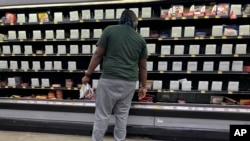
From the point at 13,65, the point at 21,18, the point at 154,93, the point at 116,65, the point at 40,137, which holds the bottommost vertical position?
the point at 40,137

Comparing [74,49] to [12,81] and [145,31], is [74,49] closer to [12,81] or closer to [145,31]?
[145,31]

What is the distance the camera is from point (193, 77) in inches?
130

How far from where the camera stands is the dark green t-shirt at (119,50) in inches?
86.2

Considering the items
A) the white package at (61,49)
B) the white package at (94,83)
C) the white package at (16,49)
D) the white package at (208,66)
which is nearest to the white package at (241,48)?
the white package at (208,66)

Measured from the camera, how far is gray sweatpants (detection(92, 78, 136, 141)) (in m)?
2.21

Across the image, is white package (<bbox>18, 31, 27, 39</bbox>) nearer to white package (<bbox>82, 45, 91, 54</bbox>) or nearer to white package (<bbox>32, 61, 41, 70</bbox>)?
white package (<bbox>32, 61, 41, 70</bbox>)

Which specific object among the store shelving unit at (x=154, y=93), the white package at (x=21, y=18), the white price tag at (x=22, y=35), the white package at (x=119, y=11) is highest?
the white package at (x=119, y=11)

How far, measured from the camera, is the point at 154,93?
11.1 ft

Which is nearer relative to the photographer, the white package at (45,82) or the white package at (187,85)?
the white package at (187,85)

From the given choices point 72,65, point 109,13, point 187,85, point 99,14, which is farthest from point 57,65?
point 187,85

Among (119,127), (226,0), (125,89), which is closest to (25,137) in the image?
(119,127)

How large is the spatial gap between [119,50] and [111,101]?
0.54 m

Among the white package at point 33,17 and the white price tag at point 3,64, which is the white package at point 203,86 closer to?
the white package at point 33,17

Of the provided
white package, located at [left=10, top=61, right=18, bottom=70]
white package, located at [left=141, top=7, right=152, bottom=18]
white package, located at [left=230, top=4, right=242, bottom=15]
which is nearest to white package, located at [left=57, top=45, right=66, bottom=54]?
white package, located at [left=10, top=61, right=18, bottom=70]
